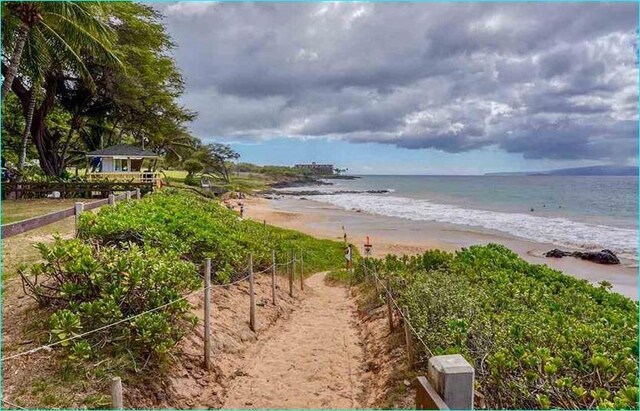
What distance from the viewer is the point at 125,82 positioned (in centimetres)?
2631

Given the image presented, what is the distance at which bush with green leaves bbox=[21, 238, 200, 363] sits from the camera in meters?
5.09

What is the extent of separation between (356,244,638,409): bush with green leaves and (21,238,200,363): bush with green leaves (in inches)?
121

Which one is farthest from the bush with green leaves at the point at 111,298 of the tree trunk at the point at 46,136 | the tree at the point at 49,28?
the tree trunk at the point at 46,136

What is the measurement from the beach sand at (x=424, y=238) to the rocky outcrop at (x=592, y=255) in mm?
355

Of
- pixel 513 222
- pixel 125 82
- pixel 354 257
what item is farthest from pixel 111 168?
pixel 513 222

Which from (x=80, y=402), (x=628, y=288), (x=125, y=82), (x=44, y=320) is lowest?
(x=628, y=288)

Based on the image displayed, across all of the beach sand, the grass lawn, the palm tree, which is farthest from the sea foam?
the palm tree

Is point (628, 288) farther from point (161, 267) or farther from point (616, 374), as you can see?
point (161, 267)

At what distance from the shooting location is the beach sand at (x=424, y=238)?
61.1ft

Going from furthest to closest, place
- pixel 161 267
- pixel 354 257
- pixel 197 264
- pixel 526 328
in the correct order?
pixel 354 257 → pixel 197 264 → pixel 161 267 → pixel 526 328

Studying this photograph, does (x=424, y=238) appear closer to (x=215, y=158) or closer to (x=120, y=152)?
(x=120, y=152)

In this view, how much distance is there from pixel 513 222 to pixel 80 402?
113 feet

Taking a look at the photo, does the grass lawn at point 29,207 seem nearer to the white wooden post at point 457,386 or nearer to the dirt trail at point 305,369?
the dirt trail at point 305,369

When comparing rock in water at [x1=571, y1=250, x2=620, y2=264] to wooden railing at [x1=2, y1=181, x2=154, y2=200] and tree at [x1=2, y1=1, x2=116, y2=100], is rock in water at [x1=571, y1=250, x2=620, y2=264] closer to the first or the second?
wooden railing at [x1=2, y1=181, x2=154, y2=200]
